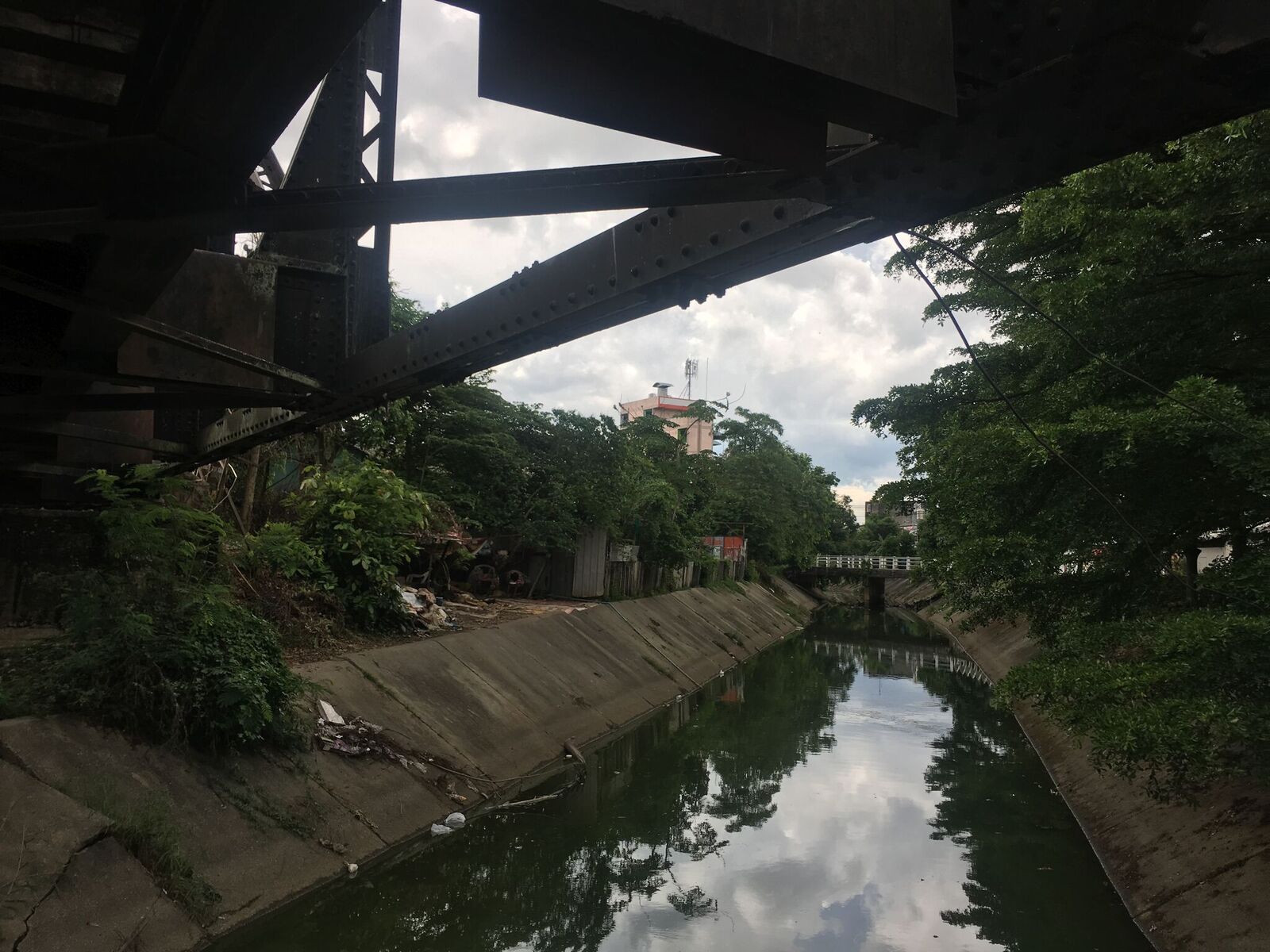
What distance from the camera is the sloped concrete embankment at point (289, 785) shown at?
5.22 m

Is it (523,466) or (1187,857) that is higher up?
(523,466)

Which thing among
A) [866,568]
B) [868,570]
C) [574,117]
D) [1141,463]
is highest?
[574,117]

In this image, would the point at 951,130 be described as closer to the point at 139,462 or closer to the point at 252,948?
the point at 252,948

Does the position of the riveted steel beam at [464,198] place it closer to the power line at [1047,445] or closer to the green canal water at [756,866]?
the power line at [1047,445]

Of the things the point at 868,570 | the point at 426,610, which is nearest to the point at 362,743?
the point at 426,610

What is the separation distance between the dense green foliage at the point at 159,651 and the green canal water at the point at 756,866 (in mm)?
1651

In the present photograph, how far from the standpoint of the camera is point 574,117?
198cm

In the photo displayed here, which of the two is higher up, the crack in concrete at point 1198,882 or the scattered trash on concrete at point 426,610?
the scattered trash on concrete at point 426,610

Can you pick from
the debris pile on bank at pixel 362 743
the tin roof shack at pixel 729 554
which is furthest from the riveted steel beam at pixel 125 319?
the tin roof shack at pixel 729 554

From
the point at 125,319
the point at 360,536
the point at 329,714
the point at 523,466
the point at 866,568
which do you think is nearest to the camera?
the point at 125,319

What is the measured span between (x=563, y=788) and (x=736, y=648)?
17044 mm

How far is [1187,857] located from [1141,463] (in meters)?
3.53

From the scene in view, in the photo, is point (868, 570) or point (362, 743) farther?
point (868, 570)

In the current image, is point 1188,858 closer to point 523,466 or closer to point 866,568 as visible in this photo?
point 523,466
